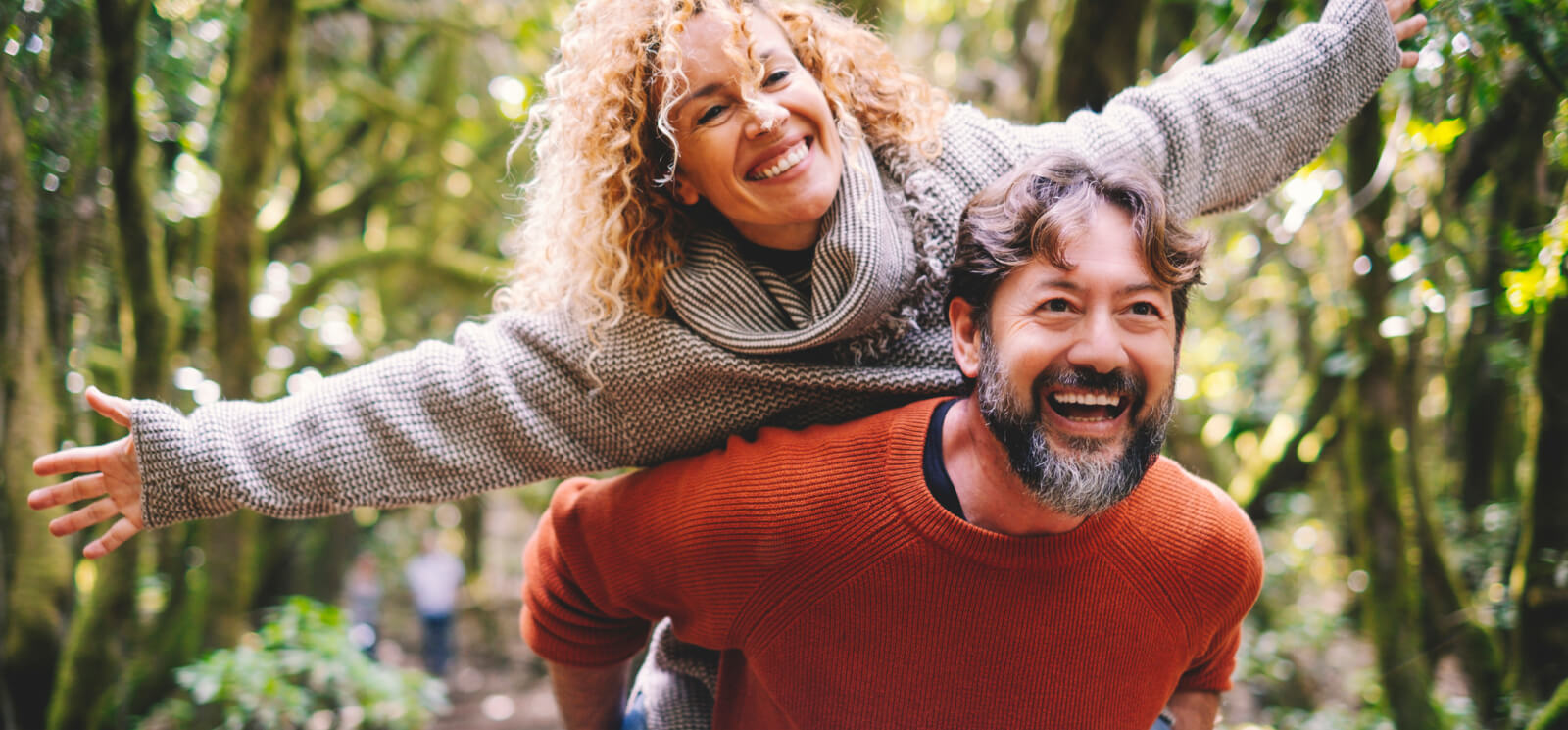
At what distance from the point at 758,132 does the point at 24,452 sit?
10.3 feet

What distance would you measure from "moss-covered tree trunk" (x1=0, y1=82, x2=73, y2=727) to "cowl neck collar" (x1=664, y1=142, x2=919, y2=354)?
2187mm

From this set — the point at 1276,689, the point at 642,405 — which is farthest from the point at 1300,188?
the point at 1276,689

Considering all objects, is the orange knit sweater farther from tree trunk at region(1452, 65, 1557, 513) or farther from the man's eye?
tree trunk at region(1452, 65, 1557, 513)

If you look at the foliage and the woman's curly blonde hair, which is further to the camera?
the foliage

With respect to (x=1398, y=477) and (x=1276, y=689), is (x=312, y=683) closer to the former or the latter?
(x=1398, y=477)

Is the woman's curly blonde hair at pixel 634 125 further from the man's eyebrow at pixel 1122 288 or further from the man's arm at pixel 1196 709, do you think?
the man's arm at pixel 1196 709

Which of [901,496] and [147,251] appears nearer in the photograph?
[901,496]

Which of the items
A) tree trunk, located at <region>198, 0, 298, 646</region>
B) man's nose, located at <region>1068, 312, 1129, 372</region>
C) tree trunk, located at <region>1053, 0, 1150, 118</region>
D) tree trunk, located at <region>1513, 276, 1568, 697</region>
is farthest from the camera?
tree trunk, located at <region>198, 0, 298, 646</region>

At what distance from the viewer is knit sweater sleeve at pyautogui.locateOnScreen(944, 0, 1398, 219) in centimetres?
176

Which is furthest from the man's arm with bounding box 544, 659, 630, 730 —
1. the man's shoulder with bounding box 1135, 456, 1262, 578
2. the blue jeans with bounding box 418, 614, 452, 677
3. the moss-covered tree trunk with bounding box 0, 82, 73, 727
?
the blue jeans with bounding box 418, 614, 452, 677

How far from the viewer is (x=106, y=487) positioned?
1.66 m

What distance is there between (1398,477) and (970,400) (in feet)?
9.66

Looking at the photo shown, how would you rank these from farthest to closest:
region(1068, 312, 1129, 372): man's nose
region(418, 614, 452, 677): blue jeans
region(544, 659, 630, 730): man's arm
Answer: region(418, 614, 452, 677): blue jeans → region(544, 659, 630, 730): man's arm → region(1068, 312, 1129, 372): man's nose

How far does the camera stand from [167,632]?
4.87 metres
